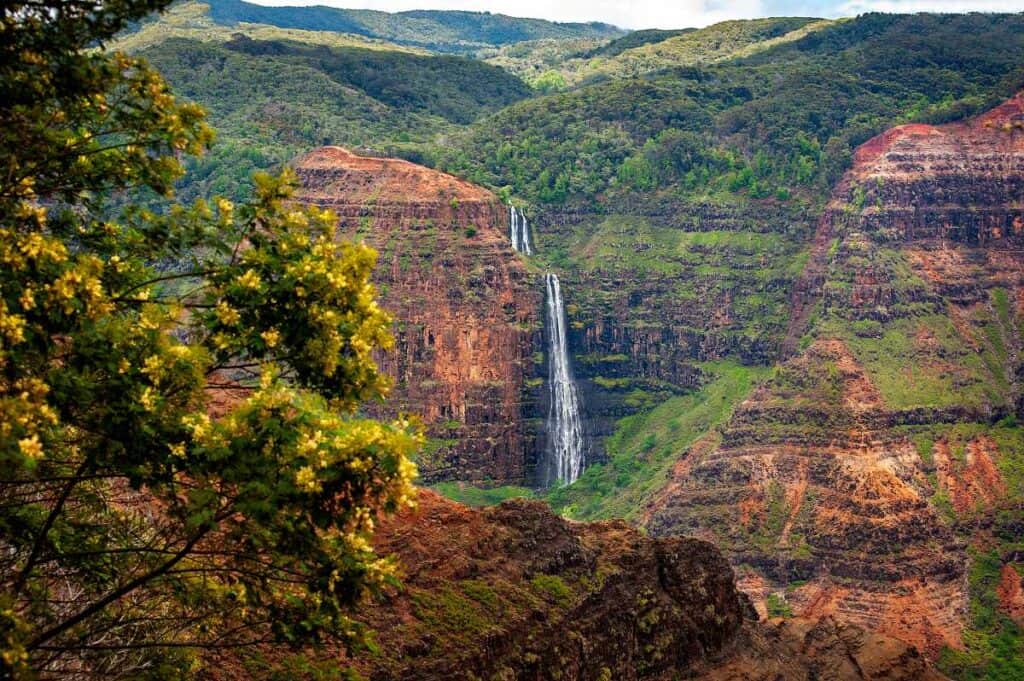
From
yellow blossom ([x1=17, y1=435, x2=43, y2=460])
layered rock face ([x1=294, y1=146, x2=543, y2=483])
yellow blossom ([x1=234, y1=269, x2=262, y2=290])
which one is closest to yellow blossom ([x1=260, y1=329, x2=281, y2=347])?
yellow blossom ([x1=234, y1=269, x2=262, y2=290])

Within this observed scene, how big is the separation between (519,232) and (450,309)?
14.7 metres

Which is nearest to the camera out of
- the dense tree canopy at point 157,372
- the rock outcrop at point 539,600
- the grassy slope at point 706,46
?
the dense tree canopy at point 157,372

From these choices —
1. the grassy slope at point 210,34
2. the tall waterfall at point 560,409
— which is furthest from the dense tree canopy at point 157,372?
the grassy slope at point 210,34

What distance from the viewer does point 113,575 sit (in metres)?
22.9

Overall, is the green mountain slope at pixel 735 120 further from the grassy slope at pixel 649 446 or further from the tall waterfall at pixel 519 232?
the grassy slope at pixel 649 446

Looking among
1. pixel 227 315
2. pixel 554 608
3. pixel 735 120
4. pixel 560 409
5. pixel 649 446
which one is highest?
pixel 227 315

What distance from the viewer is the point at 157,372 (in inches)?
807

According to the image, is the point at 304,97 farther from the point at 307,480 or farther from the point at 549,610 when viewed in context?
the point at 307,480

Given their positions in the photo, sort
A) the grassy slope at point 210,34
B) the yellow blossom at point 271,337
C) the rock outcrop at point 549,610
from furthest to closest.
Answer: the grassy slope at point 210,34
the rock outcrop at point 549,610
the yellow blossom at point 271,337

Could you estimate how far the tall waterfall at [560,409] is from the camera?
115 metres

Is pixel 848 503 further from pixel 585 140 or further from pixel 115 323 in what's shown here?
pixel 115 323

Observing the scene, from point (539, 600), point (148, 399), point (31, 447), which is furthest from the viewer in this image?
point (539, 600)

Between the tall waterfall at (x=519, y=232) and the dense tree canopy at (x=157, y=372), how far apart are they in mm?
99202

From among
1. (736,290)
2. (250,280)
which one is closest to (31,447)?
(250,280)
